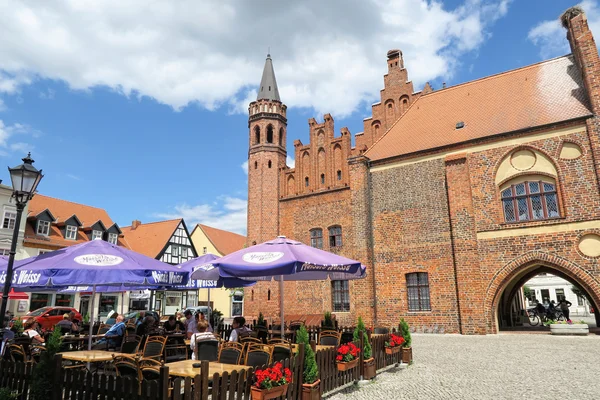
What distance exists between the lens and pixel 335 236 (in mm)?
21531

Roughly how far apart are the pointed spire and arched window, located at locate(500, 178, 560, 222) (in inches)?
606

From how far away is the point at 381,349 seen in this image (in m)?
8.88

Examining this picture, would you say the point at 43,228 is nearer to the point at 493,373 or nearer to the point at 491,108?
the point at 491,108

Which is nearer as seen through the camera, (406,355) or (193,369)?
(193,369)

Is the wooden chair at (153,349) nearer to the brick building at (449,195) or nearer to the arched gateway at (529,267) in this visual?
the brick building at (449,195)

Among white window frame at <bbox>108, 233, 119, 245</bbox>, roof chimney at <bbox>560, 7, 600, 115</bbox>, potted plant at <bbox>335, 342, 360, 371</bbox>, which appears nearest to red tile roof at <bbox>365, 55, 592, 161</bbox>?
roof chimney at <bbox>560, 7, 600, 115</bbox>

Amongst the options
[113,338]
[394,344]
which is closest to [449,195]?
[394,344]

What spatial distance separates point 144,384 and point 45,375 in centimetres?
165

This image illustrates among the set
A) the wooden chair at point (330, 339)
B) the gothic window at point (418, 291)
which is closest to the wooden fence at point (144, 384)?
the wooden chair at point (330, 339)

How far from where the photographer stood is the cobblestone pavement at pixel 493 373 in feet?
22.4

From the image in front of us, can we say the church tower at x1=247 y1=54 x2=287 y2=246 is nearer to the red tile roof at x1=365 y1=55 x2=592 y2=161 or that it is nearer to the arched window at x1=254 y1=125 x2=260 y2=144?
the arched window at x1=254 y1=125 x2=260 y2=144

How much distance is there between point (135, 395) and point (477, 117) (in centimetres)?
1932

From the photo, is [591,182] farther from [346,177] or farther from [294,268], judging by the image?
[294,268]

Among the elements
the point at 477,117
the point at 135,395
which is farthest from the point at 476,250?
the point at 135,395
